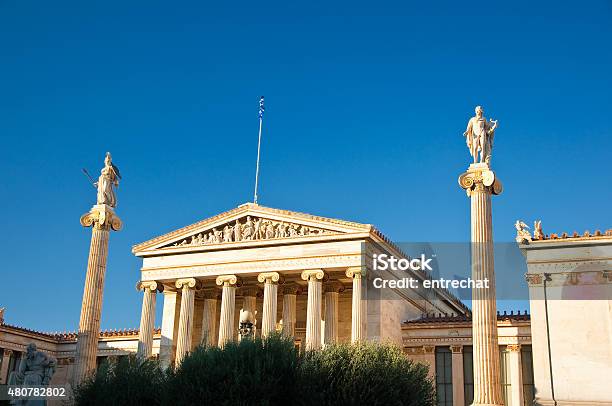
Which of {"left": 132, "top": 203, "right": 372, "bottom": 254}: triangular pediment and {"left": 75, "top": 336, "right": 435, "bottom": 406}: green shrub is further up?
{"left": 132, "top": 203, "right": 372, "bottom": 254}: triangular pediment

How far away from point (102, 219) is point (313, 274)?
38.1 ft

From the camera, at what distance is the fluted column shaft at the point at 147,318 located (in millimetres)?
42875

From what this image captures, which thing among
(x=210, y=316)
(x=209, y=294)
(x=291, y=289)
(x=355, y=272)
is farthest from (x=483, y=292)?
(x=209, y=294)

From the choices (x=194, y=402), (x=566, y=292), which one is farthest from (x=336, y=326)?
(x=194, y=402)

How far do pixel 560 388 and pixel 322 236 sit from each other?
14866 mm

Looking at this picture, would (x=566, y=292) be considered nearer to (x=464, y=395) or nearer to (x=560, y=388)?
(x=560, y=388)

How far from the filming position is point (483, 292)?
28.6m

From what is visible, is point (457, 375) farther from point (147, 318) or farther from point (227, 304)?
point (147, 318)

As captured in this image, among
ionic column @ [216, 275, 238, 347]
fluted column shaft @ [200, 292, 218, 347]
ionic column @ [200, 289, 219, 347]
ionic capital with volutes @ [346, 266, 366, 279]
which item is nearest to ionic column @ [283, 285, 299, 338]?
ionic column @ [216, 275, 238, 347]

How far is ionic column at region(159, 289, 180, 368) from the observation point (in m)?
44.6

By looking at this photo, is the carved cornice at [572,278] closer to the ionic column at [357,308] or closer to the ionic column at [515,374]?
the ionic column at [515,374]

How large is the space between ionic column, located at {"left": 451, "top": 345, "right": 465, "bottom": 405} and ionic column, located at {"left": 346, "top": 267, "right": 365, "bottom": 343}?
19.2 feet

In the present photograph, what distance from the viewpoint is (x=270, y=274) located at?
41.6 metres

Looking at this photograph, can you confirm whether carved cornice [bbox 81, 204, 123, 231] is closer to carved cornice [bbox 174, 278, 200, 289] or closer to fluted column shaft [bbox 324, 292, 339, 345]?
carved cornice [bbox 174, 278, 200, 289]
